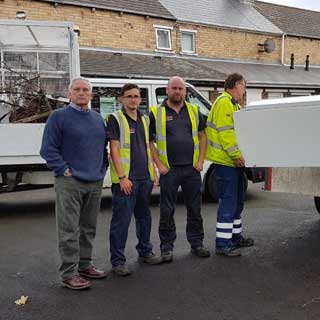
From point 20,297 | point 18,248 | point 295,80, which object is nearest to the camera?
point 20,297

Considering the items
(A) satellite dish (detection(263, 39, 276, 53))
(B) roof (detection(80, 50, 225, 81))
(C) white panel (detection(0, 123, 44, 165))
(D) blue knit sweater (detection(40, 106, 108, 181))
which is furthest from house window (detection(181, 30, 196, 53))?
(D) blue knit sweater (detection(40, 106, 108, 181))

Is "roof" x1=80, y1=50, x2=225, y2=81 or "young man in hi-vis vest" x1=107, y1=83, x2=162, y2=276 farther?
"roof" x1=80, y1=50, x2=225, y2=81

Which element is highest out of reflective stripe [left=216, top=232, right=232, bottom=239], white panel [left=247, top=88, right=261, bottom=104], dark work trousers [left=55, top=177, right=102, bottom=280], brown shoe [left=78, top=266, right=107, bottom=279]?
white panel [left=247, top=88, right=261, bottom=104]

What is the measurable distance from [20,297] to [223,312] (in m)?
1.74

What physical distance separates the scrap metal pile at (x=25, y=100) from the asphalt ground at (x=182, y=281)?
1719 millimetres

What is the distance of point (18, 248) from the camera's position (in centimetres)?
591

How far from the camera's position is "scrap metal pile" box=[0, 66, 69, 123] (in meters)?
7.59

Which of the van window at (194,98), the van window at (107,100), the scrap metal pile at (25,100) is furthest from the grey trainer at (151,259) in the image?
the van window at (194,98)

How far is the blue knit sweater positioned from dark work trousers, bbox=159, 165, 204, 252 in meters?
0.90

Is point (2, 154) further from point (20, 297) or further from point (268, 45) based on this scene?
point (268, 45)

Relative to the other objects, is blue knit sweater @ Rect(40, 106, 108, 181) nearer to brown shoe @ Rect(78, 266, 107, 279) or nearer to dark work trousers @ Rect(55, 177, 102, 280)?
dark work trousers @ Rect(55, 177, 102, 280)

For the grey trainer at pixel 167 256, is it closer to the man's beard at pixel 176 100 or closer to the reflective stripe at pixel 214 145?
the reflective stripe at pixel 214 145

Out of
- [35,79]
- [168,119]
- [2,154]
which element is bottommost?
[2,154]

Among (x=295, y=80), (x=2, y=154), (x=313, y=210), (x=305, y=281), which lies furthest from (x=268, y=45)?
(x=305, y=281)
